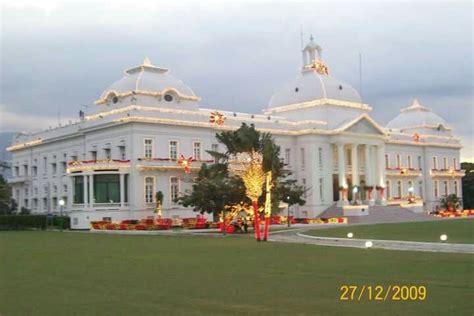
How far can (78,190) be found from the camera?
58969 millimetres

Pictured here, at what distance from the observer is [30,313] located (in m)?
12.2

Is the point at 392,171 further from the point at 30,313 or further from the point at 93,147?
the point at 30,313

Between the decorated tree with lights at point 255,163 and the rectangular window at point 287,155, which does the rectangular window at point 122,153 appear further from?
the decorated tree with lights at point 255,163

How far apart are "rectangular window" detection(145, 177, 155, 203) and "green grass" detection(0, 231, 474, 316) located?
31769 mm

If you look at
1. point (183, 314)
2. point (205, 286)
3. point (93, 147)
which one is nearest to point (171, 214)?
point (93, 147)

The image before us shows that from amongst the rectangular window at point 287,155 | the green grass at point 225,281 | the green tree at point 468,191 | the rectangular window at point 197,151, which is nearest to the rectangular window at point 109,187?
the rectangular window at point 197,151

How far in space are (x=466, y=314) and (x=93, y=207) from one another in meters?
48.1

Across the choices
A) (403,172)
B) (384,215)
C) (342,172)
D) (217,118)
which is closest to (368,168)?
(342,172)

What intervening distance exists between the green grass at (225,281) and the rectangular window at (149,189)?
31769 millimetres

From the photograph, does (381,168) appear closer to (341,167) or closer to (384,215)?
(341,167)

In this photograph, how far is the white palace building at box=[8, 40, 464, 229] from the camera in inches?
2254

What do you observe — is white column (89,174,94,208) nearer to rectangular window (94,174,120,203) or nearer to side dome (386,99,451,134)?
rectangular window (94,174,120,203)

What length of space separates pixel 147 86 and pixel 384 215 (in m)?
26.3
